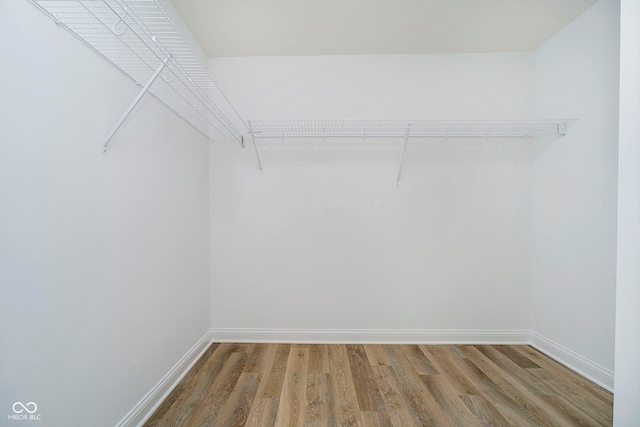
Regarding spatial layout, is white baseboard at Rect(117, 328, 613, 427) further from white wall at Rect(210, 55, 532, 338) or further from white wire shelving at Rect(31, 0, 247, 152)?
white wire shelving at Rect(31, 0, 247, 152)

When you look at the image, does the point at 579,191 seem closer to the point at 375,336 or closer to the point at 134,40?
the point at 375,336

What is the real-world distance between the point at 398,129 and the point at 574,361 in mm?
2179

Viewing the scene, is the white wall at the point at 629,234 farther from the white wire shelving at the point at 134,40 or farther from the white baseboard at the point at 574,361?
the white wire shelving at the point at 134,40

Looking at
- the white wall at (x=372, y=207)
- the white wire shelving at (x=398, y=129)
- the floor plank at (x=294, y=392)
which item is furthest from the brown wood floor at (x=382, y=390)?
the white wire shelving at (x=398, y=129)

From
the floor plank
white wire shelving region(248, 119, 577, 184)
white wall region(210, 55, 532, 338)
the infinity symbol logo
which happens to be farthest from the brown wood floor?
white wire shelving region(248, 119, 577, 184)

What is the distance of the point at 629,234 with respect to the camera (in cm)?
86

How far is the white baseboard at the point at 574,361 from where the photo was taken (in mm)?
1690

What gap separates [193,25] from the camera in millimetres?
1922

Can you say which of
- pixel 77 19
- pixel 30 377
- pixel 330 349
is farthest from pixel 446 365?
pixel 77 19

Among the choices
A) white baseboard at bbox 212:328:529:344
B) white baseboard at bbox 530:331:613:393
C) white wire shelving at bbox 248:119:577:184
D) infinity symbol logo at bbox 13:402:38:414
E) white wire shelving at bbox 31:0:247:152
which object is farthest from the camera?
white baseboard at bbox 212:328:529:344

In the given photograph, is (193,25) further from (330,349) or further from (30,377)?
(330,349)

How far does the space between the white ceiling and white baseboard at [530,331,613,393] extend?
2.46 m

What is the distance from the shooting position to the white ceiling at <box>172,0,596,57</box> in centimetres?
A: 175

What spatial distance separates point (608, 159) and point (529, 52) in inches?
47.8
